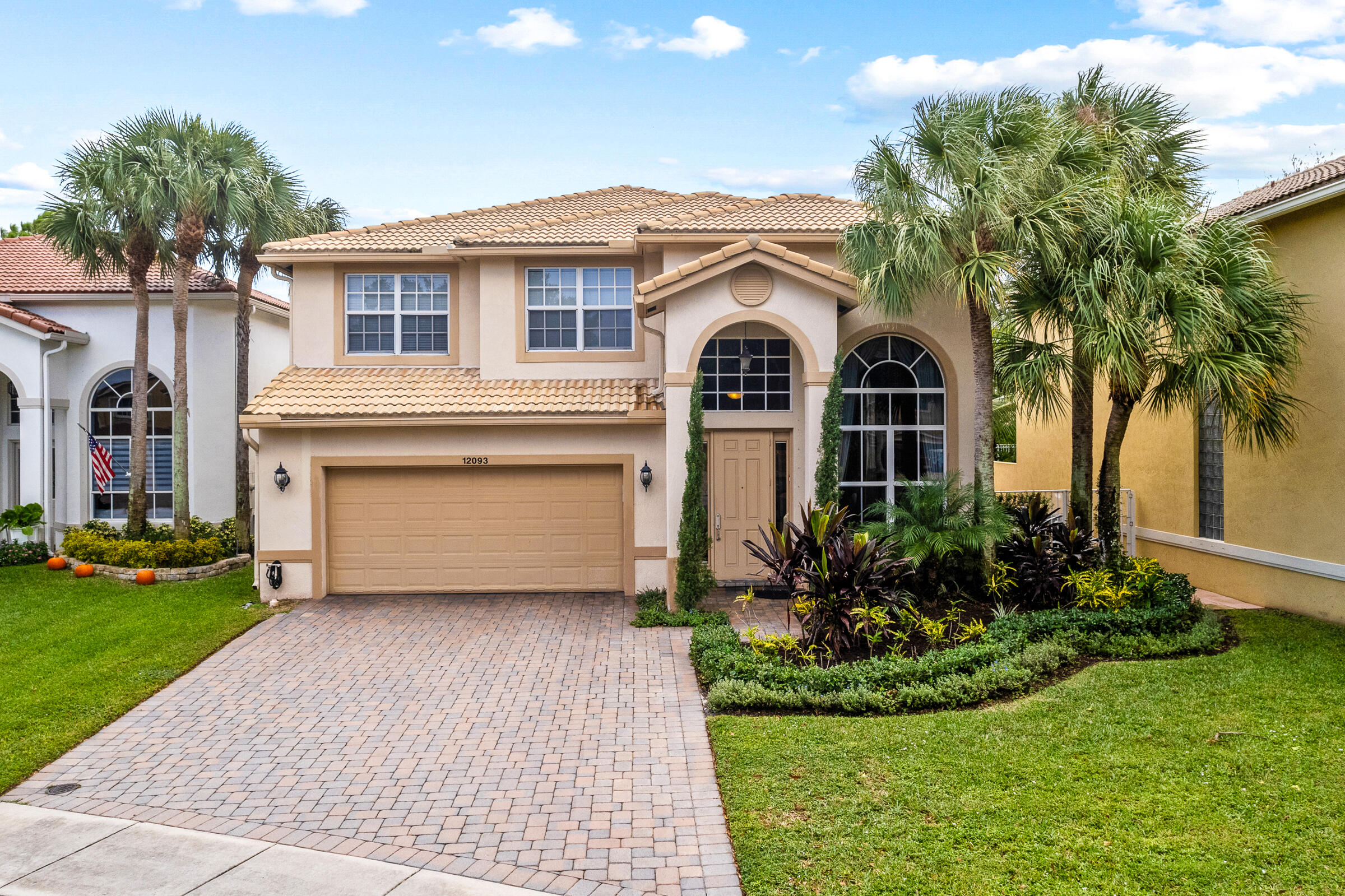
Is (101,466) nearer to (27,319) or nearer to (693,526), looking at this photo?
(27,319)

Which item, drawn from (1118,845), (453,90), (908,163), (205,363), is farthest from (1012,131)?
(205,363)

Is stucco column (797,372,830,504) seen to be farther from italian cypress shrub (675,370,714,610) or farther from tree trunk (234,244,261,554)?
tree trunk (234,244,261,554)

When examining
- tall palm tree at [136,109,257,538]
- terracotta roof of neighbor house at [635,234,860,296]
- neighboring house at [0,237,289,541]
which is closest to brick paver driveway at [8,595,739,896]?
terracotta roof of neighbor house at [635,234,860,296]

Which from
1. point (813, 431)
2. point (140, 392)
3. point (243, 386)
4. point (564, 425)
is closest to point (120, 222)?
point (140, 392)

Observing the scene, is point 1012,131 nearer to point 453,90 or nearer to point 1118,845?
point 1118,845

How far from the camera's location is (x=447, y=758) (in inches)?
288

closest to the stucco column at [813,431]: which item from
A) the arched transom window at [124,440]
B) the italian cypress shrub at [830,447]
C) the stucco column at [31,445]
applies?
the italian cypress shrub at [830,447]

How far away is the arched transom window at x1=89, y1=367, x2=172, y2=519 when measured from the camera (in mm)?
18375

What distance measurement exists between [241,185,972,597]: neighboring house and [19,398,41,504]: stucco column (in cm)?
710

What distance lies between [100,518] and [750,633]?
15867 mm

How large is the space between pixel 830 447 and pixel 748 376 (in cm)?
220

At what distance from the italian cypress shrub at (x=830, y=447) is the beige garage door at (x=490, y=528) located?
3.55 m

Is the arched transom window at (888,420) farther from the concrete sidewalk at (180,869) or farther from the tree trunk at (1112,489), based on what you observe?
the concrete sidewalk at (180,869)

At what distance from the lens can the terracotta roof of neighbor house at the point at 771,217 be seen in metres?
13.7
